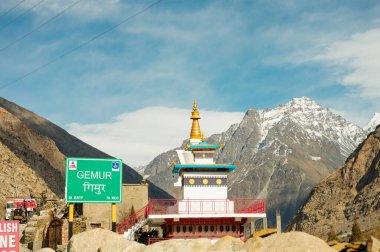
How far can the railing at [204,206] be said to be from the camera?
3909 cm

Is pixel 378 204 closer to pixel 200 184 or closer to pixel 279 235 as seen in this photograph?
pixel 200 184

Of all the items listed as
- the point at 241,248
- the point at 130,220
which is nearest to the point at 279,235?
the point at 241,248

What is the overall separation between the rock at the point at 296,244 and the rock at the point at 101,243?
7.58m

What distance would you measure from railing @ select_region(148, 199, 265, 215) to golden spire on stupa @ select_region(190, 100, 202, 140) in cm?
555

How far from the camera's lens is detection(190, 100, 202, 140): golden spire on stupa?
43.7 m

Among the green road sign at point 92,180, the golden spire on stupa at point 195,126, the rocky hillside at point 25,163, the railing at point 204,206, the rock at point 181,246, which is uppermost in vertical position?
Answer: the rocky hillside at point 25,163

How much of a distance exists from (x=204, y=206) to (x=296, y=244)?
15580 millimetres

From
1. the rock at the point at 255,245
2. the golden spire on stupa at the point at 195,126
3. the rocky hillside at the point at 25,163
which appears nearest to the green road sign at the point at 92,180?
the golden spire on stupa at the point at 195,126

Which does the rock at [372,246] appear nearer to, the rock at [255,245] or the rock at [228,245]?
the rock at [255,245]

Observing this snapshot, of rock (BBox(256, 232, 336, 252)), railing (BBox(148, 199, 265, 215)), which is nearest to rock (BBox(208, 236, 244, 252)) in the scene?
rock (BBox(256, 232, 336, 252))

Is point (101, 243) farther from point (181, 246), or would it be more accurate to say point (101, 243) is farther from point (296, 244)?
point (296, 244)

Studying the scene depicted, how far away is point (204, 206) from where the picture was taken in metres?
39.8

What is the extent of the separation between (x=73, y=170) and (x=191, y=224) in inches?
378

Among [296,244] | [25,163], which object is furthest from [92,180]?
[25,163]
